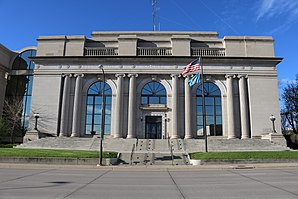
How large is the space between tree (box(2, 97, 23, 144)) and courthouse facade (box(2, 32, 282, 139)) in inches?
158

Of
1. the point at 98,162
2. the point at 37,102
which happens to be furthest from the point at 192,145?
the point at 37,102

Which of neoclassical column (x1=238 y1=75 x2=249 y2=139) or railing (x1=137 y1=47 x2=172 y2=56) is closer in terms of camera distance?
neoclassical column (x1=238 y1=75 x2=249 y2=139)

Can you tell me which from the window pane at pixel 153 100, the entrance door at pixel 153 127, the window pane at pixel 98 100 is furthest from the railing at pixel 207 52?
the window pane at pixel 98 100

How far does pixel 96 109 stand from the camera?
125 feet

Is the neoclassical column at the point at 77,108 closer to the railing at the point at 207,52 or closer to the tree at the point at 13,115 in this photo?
the tree at the point at 13,115

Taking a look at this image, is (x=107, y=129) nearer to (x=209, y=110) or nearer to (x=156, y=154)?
(x=156, y=154)

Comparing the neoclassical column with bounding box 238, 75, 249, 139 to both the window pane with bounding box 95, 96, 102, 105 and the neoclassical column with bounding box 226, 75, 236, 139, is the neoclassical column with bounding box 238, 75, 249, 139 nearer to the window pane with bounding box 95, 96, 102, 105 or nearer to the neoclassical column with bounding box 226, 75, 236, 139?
the neoclassical column with bounding box 226, 75, 236, 139

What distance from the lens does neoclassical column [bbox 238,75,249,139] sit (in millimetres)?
35406

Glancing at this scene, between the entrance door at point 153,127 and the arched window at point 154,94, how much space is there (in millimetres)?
2420

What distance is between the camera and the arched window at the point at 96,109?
3753cm

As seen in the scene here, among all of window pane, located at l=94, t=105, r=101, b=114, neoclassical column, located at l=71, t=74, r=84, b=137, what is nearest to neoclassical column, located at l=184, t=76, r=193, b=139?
window pane, located at l=94, t=105, r=101, b=114

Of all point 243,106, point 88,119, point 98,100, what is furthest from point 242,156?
point 88,119

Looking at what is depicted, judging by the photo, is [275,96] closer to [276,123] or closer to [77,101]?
[276,123]

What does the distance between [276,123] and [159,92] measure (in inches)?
670
